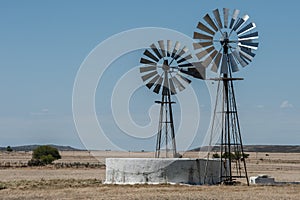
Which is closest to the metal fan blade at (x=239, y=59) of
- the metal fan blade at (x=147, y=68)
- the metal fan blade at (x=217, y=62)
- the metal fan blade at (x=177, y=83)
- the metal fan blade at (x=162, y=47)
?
the metal fan blade at (x=217, y=62)

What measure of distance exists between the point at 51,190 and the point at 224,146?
902 cm

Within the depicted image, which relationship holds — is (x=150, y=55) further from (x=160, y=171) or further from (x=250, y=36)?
(x=160, y=171)

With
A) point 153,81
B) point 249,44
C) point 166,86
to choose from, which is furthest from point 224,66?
point 153,81

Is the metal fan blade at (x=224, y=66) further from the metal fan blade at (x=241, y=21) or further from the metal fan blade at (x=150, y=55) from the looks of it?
the metal fan blade at (x=150, y=55)

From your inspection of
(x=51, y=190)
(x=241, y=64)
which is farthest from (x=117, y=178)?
(x=241, y=64)

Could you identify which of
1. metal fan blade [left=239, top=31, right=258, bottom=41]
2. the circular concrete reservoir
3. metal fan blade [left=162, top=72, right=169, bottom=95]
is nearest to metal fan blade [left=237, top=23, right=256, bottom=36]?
metal fan blade [left=239, top=31, right=258, bottom=41]

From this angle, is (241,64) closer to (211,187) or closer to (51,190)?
(211,187)

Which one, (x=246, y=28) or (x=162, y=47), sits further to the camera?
(x=162, y=47)

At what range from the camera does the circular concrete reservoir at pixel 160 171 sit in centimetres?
2828

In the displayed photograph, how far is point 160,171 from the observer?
92.8 ft

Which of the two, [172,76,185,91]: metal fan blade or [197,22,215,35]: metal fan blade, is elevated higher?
[197,22,215,35]: metal fan blade

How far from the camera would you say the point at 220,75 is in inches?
1155

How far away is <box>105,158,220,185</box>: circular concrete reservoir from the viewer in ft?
92.8

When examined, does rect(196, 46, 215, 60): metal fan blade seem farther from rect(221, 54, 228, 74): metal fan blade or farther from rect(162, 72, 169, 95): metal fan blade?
rect(162, 72, 169, 95): metal fan blade
